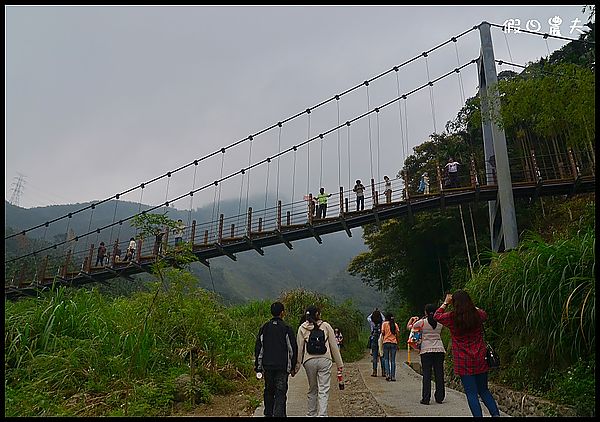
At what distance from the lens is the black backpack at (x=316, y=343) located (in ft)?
12.9

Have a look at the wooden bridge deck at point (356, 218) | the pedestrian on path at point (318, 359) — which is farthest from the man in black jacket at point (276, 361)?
the wooden bridge deck at point (356, 218)

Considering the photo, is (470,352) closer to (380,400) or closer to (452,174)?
(380,400)

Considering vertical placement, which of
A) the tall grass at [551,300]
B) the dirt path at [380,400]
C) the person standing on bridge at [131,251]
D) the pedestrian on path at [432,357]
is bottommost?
the dirt path at [380,400]

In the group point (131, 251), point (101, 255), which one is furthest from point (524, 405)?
point (101, 255)

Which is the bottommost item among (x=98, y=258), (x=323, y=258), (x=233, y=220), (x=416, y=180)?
(x=98, y=258)

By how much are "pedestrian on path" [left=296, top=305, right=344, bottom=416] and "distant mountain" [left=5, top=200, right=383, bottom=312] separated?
1282 inches

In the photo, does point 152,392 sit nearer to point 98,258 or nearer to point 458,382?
point 458,382

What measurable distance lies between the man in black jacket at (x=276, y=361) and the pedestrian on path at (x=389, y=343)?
3235 mm

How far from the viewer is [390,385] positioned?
260 inches

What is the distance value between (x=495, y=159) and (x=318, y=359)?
9.23m

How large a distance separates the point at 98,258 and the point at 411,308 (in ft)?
39.2

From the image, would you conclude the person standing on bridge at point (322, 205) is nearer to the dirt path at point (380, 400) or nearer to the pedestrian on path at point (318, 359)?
the dirt path at point (380, 400)

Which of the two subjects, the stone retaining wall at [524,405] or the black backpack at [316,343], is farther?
the black backpack at [316,343]

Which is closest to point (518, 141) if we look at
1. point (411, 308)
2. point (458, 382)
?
point (411, 308)
